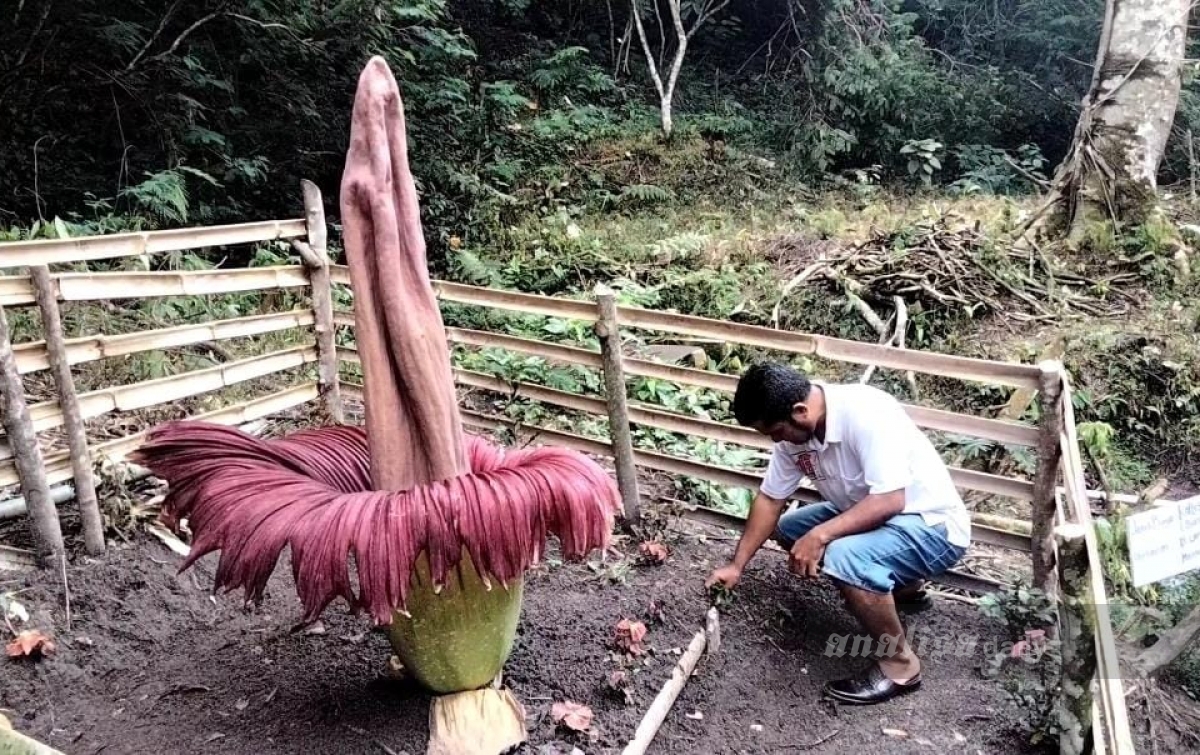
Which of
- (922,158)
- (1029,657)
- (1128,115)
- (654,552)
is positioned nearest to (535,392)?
(654,552)

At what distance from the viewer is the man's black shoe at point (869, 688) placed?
2.34 meters

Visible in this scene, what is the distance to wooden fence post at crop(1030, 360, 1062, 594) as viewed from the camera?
2.42m

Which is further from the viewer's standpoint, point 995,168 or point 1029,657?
point 995,168

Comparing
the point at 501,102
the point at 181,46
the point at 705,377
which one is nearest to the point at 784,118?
the point at 501,102

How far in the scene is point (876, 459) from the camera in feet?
7.84

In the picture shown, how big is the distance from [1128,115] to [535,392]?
5049mm

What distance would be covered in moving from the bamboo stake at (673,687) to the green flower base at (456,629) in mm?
493

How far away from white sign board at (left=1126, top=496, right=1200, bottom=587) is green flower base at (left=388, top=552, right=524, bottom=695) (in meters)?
1.32

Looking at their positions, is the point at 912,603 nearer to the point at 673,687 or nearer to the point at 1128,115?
the point at 673,687

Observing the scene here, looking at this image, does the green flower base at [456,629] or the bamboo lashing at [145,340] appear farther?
the bamboo lashing at [145,340]

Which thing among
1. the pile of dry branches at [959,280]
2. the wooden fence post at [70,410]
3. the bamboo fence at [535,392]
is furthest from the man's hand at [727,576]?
the pile of dry branches at [959,280]

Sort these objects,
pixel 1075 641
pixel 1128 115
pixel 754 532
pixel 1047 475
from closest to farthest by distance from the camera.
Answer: pixel 1075 641
pixel 1047 475
pixel 754 532
pixel 1128 115

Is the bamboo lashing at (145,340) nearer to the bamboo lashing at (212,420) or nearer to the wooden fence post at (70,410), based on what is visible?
the wooden fence post at (70,410)

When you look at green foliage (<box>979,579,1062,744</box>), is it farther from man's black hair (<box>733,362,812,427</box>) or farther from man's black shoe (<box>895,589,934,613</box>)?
man's black hair (<box>733,362,812,427</box>)
